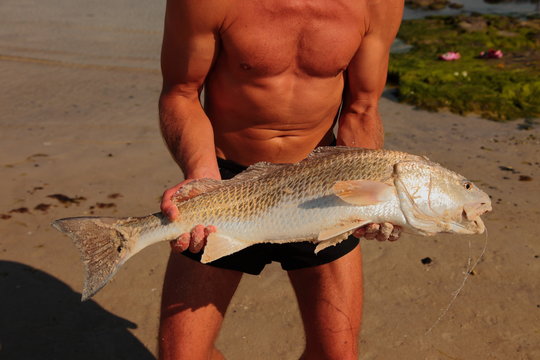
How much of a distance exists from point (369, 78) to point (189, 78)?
1173 mm

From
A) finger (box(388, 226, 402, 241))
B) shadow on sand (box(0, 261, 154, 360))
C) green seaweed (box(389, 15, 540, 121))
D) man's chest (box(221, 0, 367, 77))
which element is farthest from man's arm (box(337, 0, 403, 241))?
green seaweed (box(389, 15, 540, 121))

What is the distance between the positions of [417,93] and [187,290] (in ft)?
27.1

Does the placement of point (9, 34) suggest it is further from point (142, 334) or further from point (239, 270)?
point (239, 270)

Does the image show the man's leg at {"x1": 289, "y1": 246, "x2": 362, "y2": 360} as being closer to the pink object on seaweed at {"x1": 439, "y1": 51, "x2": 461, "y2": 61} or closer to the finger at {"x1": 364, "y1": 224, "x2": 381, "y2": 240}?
the finger at {"x1": 364, "y1": 224, "x2": 381, "y2": 240}

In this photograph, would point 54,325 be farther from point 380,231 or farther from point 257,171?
point 380,231

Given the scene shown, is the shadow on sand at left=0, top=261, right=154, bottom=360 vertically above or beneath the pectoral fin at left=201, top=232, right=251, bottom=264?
beneath

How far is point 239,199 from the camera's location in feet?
10.3

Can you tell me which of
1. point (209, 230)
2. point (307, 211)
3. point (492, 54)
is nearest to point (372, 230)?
point (307, 211)

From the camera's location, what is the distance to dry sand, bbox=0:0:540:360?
4875 mm

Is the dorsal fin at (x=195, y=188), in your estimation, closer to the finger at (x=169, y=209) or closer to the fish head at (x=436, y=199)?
the finger at (x=169, y=209)

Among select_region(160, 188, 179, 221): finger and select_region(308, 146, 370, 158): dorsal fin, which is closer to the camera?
select_region(160, 188, 179, 221): finger

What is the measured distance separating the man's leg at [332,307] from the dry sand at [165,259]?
1.11 metres

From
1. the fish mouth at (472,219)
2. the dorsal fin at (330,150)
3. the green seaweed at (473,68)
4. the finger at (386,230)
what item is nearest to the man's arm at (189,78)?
the dorsal fin at (330,150)

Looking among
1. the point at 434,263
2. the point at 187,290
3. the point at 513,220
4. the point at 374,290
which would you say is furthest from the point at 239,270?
the point at 513,220
